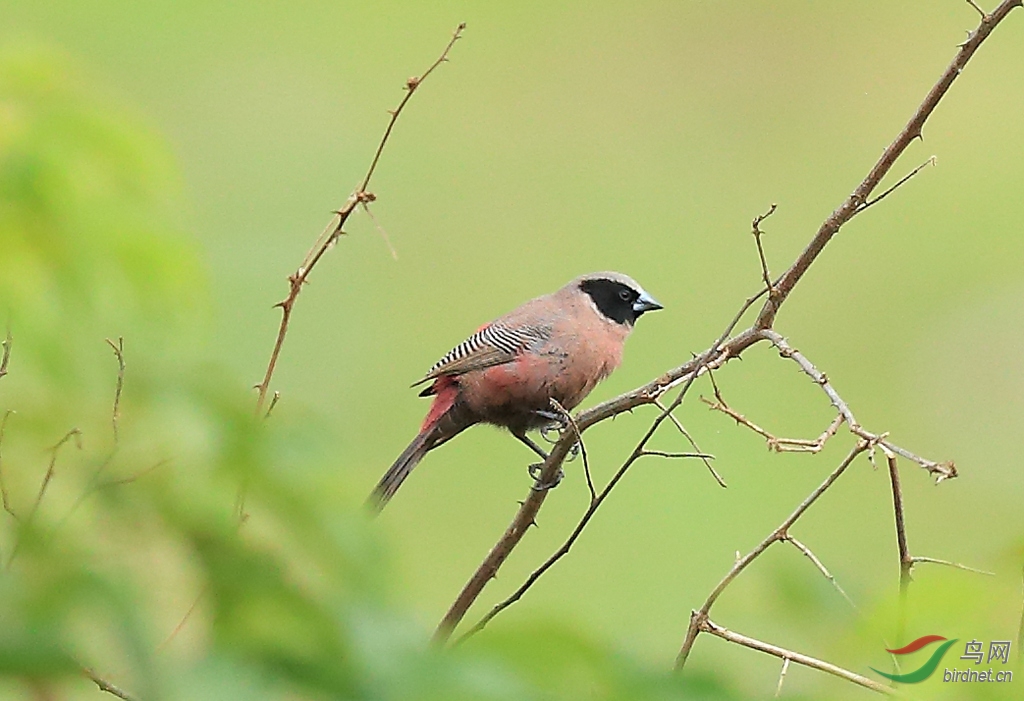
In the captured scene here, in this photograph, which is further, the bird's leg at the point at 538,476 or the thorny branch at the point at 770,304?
the bird's leg at the point at 538,476

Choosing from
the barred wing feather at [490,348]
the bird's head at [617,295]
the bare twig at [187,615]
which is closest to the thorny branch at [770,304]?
the bare twig at [187,615]

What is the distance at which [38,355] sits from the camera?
1063mm

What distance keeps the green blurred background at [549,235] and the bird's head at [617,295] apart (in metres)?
0.69

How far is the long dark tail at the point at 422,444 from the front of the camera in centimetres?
255

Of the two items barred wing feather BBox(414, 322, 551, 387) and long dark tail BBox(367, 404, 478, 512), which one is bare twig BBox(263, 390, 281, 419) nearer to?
long dark tail BBox(367, 404, 478, 512)

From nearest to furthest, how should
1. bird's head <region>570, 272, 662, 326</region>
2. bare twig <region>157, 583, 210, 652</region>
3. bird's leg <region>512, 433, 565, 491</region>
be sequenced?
1. bare twig <region>157, 583, 210, 652</region>
2. bird's leg <region>512, 433, 565, 491</region>
3. bird's head <region>570, 272, 662, 326</region>

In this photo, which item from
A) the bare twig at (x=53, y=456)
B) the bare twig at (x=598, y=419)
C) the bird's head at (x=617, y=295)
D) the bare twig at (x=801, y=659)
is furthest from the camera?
the bird's head at (x=617, y=295)

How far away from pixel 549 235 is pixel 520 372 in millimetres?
3378

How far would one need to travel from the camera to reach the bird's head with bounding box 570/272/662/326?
2.99 m

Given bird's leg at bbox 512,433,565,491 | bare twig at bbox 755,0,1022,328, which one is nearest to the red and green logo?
bare twig at bbox 755,0,1022,328

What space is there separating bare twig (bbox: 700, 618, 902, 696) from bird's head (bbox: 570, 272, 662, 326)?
1.67 m

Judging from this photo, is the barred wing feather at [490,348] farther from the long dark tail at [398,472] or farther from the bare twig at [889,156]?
the bare twig at [889,156]

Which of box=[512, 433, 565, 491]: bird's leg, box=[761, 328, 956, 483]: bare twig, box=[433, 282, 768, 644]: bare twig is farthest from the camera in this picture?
box=[512, 433, 565, 491]: bird's leg

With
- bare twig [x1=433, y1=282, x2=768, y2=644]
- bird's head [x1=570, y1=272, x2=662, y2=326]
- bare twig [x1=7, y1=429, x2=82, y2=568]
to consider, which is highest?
bird's head [x1=570, y1=272, x2=662, y2=326]
